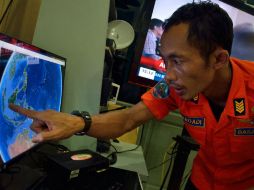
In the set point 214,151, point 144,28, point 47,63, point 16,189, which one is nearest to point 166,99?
point 214,151

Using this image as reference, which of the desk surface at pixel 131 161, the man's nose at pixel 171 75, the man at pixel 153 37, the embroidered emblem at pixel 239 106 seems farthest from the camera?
the man at pixel 153 37

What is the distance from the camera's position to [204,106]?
3.89ft

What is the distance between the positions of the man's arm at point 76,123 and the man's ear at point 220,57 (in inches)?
15.3

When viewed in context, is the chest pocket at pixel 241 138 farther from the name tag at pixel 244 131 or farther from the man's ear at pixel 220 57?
the man's ear at pixel 220 57

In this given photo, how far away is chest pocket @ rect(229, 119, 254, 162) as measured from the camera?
1.12m

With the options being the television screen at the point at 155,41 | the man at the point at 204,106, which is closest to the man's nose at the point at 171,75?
the man at the point at 204,106

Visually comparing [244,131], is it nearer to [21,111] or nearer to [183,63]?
[183,63]

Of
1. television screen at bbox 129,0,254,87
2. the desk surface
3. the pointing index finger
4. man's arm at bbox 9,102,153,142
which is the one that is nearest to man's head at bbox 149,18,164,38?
television screen at bbox 129,0,254,87

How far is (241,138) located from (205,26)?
1.51 ft

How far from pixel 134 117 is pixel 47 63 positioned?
1.46 ft

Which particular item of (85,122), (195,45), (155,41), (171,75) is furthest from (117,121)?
(155,41)

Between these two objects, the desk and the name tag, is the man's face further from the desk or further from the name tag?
the desk

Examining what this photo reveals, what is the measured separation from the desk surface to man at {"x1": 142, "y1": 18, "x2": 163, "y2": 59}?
902 mm

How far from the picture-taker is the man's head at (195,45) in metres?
0.95
